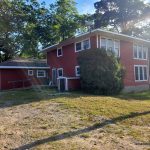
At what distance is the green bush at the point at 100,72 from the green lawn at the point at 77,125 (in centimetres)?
565

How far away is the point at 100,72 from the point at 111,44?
5.22m

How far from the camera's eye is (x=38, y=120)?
37.1ft

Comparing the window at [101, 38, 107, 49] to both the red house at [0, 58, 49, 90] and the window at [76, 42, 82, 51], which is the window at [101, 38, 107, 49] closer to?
the window at [76, 42, 82, 51]

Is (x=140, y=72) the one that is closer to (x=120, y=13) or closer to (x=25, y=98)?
(x=25, y=98)

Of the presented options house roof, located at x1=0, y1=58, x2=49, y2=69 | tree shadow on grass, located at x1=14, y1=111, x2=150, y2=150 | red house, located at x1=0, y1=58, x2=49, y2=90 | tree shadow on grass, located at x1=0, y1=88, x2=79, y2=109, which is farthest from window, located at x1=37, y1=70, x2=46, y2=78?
tree shadow on grass, located at x1=14, y1=111, x2=150, y2=150

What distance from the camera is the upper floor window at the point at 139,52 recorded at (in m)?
28.6

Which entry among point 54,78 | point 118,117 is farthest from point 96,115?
point 54,78

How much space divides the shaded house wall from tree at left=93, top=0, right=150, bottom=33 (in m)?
20.2

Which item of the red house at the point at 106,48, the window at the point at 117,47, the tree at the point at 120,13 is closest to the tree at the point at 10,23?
the red house at the point at 106,48

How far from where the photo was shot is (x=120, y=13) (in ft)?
153

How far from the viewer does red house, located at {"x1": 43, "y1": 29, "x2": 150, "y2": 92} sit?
2378 centimetres

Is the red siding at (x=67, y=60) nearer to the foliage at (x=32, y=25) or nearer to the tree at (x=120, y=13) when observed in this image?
the foliage at (x=32, y=25)

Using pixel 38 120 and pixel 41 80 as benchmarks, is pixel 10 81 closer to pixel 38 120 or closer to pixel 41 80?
pixel 41 80

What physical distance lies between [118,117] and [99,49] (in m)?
10.0
